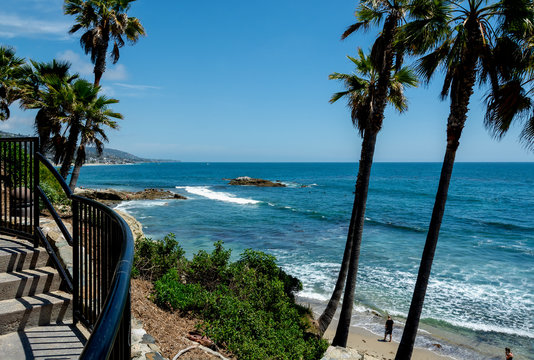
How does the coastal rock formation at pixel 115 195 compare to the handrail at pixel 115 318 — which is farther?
the coastal rock formation at pixel 115 195

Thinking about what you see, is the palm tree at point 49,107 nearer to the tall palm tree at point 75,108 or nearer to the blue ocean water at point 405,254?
the tall palm tree at point 75,108

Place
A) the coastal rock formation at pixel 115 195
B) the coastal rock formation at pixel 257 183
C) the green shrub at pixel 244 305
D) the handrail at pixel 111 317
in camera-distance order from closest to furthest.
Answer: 1. the handrail at pixel 111 317
2. the green shrub at pixel 244 305
3. the coastal rock formation at pixel 115 195
4. the coastal rock formation at pixel 257 183


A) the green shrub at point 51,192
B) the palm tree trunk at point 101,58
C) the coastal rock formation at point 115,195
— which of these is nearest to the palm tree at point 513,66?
the green shrub at point 51,192

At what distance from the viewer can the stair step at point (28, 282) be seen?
3.93 meters

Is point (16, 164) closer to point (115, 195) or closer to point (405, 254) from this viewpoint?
point (405, 254)

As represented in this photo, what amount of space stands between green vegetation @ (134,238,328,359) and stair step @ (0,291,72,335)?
312 cm

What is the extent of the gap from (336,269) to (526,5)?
50.1ft

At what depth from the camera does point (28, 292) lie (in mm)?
4113

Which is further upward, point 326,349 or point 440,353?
point 326,349

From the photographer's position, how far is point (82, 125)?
14688 millimetres

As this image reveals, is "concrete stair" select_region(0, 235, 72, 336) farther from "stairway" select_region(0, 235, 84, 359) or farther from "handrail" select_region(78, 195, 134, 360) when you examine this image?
"handrail" select_region(78, 195, 134, 360)

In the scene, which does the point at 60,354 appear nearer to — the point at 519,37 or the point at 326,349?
the point at 326,349

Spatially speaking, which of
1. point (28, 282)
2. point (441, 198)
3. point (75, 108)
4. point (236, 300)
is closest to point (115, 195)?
point (75, 108)

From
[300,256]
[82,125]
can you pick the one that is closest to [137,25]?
[82,125]
